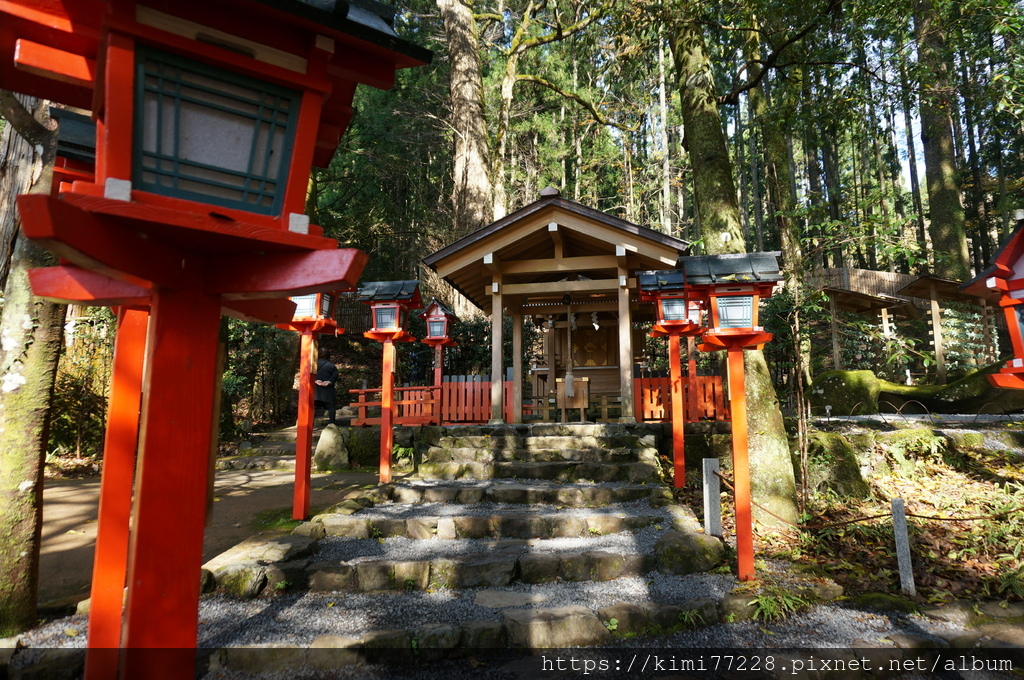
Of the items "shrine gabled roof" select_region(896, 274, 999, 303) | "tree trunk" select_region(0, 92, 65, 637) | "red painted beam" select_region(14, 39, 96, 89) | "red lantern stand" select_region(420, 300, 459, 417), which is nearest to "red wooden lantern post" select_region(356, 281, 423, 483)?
"red lantern stand" select_region(420, 300, 459, 417)

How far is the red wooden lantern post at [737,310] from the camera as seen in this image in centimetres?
434

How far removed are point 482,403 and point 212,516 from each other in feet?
19.6

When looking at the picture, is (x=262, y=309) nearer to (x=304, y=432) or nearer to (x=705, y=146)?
(x=304, y=432)

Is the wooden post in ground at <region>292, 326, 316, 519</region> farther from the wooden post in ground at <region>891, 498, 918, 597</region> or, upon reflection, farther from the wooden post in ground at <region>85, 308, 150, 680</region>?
the wooden post in ground at <region>891, 498, 918, 597</region>

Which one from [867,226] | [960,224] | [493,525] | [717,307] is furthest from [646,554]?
[960,224]

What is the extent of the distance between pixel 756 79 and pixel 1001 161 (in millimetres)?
24525

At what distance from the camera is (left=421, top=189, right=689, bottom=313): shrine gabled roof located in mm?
8727

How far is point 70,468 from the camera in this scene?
7.92 meters

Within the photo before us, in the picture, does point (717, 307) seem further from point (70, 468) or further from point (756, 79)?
point (70, 468)

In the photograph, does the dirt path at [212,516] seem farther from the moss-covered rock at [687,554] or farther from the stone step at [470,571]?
the moss-covered rock at [687,554]

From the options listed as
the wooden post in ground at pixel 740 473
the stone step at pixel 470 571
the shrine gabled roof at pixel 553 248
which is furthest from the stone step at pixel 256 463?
the wooden post in ground at pixel 740 473

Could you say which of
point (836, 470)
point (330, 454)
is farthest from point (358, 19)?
point (330, 454)

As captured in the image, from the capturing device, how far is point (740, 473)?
4305 mm

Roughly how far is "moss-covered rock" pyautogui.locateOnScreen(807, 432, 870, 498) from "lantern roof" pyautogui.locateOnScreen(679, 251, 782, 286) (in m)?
3.14
